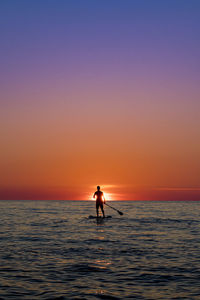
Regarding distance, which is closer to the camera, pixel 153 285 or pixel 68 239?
pixel 153 285

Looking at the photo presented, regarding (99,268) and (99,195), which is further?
(99,195)

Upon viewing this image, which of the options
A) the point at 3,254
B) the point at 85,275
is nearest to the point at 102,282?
the point at 85,275

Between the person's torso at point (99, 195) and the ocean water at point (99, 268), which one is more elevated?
the person's torso at point (99, 195)

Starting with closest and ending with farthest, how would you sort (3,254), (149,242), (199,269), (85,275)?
(85,275) → (199,269) → (3,254) → (149,242)

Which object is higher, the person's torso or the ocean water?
the person's torso

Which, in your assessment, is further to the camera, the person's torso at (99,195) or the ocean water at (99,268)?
the person's torso at (99,195)

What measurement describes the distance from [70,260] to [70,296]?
3964 mm

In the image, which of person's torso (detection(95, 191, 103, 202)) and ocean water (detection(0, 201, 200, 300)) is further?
person's torso (detection(95, 191, 103, 202))

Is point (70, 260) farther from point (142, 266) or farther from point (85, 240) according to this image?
point (85, 240)

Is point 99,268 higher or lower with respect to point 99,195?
lower

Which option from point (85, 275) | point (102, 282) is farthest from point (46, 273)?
point (102, 282)

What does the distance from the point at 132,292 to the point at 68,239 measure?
9.06 metres

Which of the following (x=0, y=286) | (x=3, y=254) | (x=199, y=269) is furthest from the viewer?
(x=3, y=254)

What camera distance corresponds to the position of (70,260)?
37.9ft
